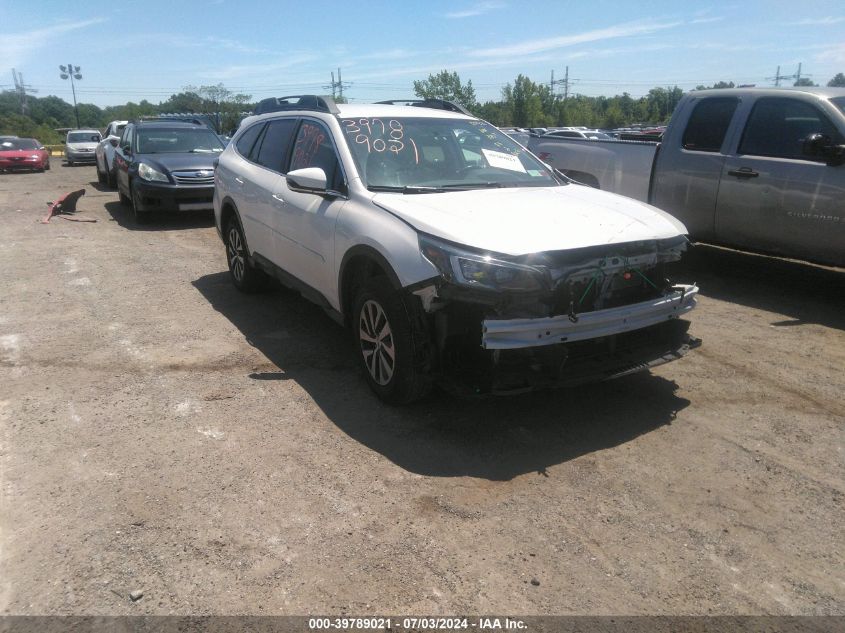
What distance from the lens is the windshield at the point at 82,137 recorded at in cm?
2914

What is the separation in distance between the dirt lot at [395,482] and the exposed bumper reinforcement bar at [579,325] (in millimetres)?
637

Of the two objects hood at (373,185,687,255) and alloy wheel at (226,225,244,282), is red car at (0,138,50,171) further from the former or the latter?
hood at (373,185,687,255)

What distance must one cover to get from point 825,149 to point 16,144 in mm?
27518

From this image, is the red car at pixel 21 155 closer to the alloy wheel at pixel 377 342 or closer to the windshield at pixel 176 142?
the windshield at pixel 176 142

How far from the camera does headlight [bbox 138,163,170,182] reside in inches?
439

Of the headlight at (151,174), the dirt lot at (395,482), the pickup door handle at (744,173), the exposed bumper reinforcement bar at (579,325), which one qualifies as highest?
the pickup door handle at (744,173)

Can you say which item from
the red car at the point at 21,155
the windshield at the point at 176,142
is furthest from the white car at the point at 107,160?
the red car at the point at 21,155

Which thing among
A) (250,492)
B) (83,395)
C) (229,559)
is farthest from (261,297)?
(229,559)

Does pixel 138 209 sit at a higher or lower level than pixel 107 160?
lower

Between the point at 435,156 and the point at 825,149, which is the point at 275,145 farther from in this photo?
the point at 825,149

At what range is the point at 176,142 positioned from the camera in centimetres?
1231

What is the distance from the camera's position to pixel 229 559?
2.82 metres

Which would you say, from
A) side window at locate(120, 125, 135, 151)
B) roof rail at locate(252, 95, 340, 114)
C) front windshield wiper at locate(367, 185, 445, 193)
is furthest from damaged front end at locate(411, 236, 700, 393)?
side window at locate(120, 125, 135, 151)

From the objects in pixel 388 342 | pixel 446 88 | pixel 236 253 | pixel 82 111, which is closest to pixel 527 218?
pixel 388 342
